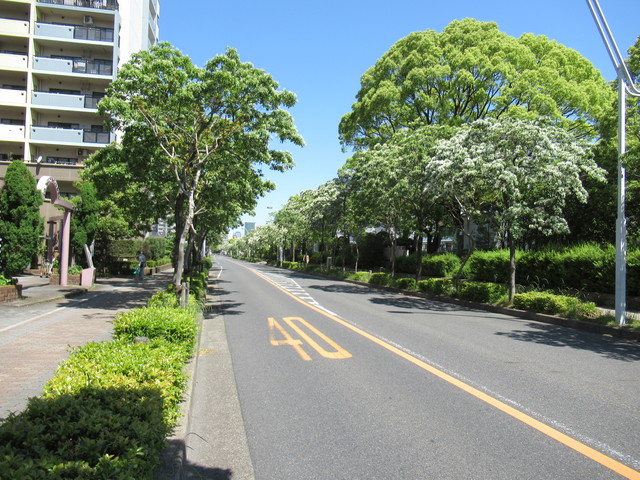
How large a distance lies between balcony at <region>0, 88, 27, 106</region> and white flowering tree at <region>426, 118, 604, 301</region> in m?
30.0

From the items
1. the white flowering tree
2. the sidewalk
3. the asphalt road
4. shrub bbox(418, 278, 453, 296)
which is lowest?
Result: the sidewalk

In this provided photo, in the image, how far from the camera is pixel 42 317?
37.3 feet

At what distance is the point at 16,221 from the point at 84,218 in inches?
340

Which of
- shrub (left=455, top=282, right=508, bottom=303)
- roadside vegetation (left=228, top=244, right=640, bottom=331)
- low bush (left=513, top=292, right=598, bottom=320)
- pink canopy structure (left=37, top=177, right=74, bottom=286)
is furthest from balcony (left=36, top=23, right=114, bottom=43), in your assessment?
low bush (left=513, top=292, right=598, bottom=320)

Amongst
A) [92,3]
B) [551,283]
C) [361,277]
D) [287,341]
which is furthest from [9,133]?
[551,283]

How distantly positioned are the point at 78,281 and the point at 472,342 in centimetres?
1907

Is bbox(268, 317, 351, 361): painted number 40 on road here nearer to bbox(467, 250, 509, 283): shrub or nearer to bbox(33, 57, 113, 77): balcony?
bbox(467, 250, 509, 283): shrub

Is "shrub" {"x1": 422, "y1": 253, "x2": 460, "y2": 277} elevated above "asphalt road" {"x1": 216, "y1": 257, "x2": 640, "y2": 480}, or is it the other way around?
"shrub" {"x1": 422, "y1": 253, "x2": 460, "y2": 277}

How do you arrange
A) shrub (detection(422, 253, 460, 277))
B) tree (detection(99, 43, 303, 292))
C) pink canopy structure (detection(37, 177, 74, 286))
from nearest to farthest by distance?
tree (detection(99, 43, 303, 292)), pink canopy structure (detection(37, 177, 74, 286)), shrub (detection(422, 253, 460, 277))

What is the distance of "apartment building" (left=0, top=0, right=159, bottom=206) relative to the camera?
30.7 metres

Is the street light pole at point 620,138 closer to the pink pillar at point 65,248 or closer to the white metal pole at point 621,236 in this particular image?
the white metal pole at point 621,236

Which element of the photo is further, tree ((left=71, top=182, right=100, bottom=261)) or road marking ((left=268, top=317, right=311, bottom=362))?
tree ((left=71, top=182, right=100, bottom=261))

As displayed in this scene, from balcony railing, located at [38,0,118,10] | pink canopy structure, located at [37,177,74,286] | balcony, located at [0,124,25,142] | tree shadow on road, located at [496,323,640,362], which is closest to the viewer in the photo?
tree shadow on road, located at [496,323,640,362]

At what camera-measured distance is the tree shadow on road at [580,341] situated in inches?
323
